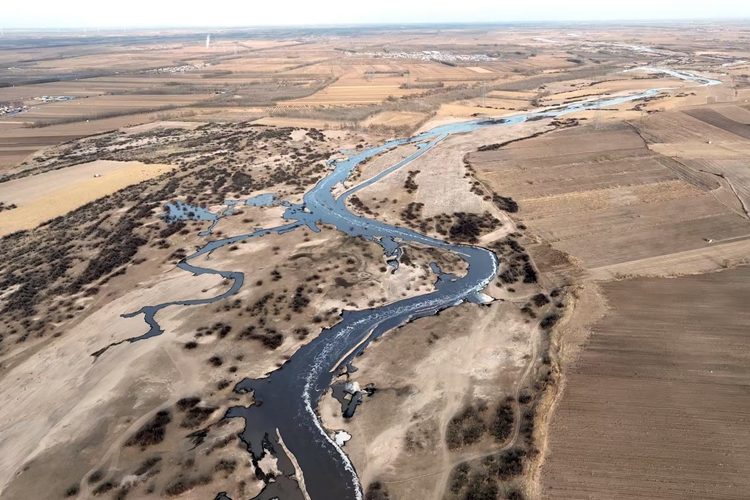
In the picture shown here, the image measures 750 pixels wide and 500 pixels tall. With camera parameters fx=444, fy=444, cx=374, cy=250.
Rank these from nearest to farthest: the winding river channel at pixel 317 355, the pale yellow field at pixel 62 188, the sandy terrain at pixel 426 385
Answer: the sandy terrain at pixel 426 385, the winding river channel at pixel 317 355, the pale yellow field at pixel 62 188

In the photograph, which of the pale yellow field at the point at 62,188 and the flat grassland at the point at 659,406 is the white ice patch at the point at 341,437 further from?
the pale yellow field at the point at 62,188

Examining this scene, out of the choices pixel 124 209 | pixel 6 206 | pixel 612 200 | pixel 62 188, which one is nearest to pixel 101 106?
pixel 62 188

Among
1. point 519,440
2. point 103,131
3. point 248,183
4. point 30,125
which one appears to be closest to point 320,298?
point 519,440

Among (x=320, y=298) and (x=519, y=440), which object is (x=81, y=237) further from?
(x=519, y=440)

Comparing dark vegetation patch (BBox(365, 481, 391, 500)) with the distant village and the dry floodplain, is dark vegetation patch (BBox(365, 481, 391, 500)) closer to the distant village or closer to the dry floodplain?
the dry floodplain

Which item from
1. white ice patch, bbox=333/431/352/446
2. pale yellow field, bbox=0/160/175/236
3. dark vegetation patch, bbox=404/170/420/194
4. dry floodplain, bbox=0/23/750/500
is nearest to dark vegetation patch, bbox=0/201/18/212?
dry floodplain, bbox=0/23/750/500

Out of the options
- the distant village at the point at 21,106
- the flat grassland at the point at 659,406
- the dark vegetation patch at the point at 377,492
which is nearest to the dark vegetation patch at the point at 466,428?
the flat grassland at the point at 659,406

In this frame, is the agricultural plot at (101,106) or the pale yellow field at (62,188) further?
the agricultural plot at (101,106)

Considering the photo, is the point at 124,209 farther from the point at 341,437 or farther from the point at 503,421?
the point at 503,421
